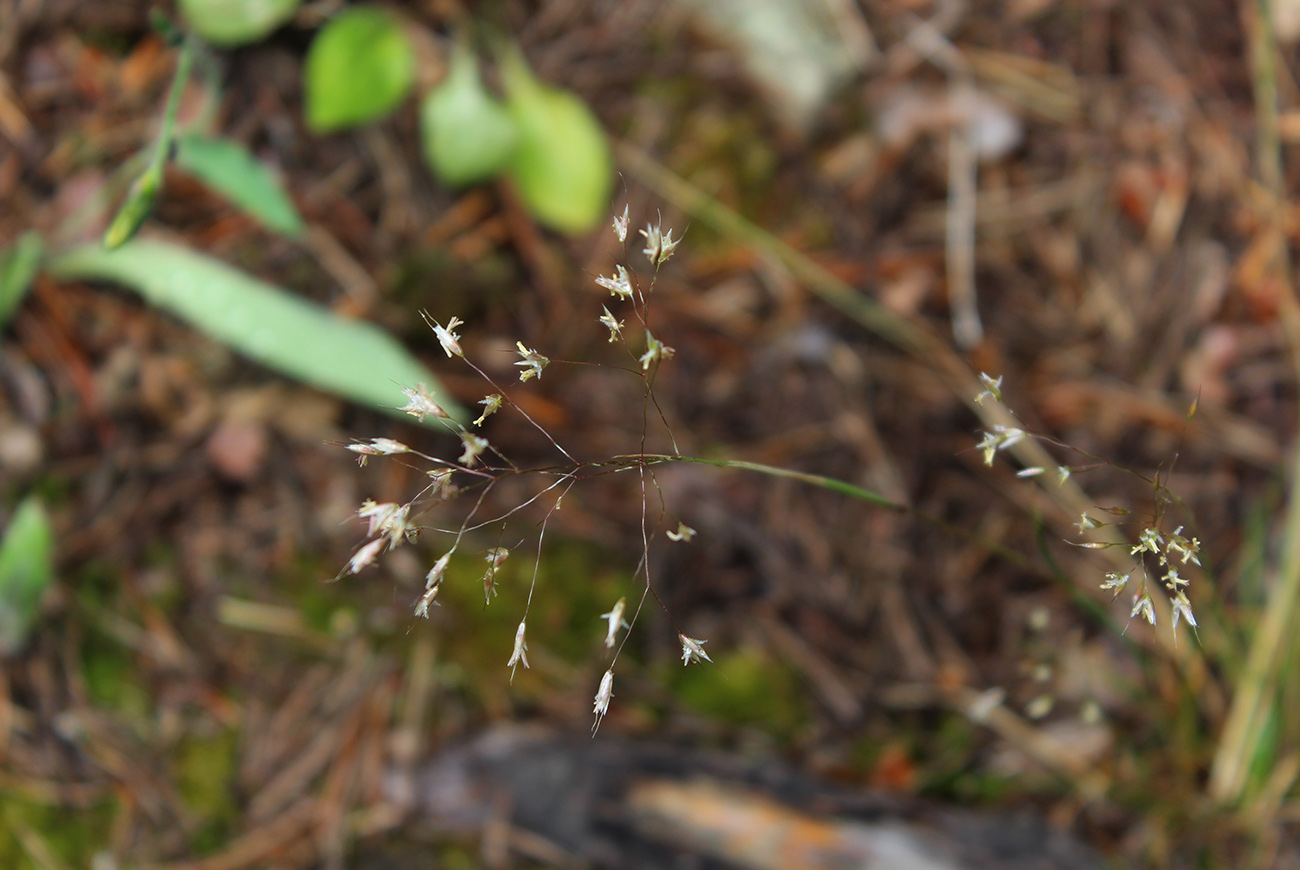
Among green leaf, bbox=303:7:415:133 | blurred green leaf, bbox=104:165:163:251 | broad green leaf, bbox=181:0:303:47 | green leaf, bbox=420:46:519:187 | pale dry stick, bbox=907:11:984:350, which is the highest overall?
broad green leaf, bbox=181:0:303:47

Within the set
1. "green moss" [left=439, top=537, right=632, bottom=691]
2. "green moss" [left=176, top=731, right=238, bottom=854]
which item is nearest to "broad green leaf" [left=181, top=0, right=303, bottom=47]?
"green moss" [left=439, top=537, right=632, bottom=691]

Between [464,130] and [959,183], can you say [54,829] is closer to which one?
[464,130]

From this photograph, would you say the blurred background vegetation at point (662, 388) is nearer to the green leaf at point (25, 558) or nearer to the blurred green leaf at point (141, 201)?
the green leaf at point (25, 558)

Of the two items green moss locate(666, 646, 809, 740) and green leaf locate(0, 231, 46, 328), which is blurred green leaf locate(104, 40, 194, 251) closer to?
green leaf locate(0, 231, 46, 328)

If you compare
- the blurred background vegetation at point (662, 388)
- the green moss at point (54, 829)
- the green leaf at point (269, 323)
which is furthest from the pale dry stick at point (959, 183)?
the green moss at point (54, 829)

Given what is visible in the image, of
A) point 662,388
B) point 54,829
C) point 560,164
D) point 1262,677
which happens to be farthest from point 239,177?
point 1262,677
